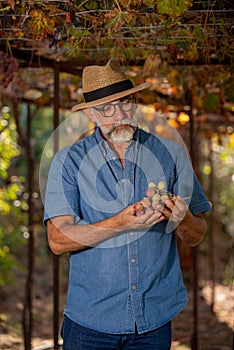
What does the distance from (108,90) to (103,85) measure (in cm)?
3

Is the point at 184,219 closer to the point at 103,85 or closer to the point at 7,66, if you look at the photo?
the point at 103,85

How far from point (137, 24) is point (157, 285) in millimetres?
1452

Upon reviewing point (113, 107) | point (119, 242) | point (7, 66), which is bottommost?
point (119, 242)

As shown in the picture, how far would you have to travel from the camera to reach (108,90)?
2811mm

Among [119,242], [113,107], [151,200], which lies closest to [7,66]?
[113,107]

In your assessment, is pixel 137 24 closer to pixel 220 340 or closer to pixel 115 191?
pixel 115 191

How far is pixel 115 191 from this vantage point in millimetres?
2670

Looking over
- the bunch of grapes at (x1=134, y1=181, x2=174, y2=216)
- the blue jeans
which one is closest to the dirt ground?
the blue jeans

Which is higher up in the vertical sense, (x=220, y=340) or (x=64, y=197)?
(x=64, y=197)

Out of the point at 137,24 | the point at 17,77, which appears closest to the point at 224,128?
the point at 17,77

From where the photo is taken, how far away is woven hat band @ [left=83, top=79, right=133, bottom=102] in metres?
2.81

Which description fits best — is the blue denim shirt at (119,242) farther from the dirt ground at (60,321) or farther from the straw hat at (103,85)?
the dirt ground at (60,321)

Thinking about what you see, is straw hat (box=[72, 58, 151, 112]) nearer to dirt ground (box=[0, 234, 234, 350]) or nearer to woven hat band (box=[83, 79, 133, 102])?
woven hat band (box=[83, 79, 133, 102])

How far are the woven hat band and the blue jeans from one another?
817 mm
